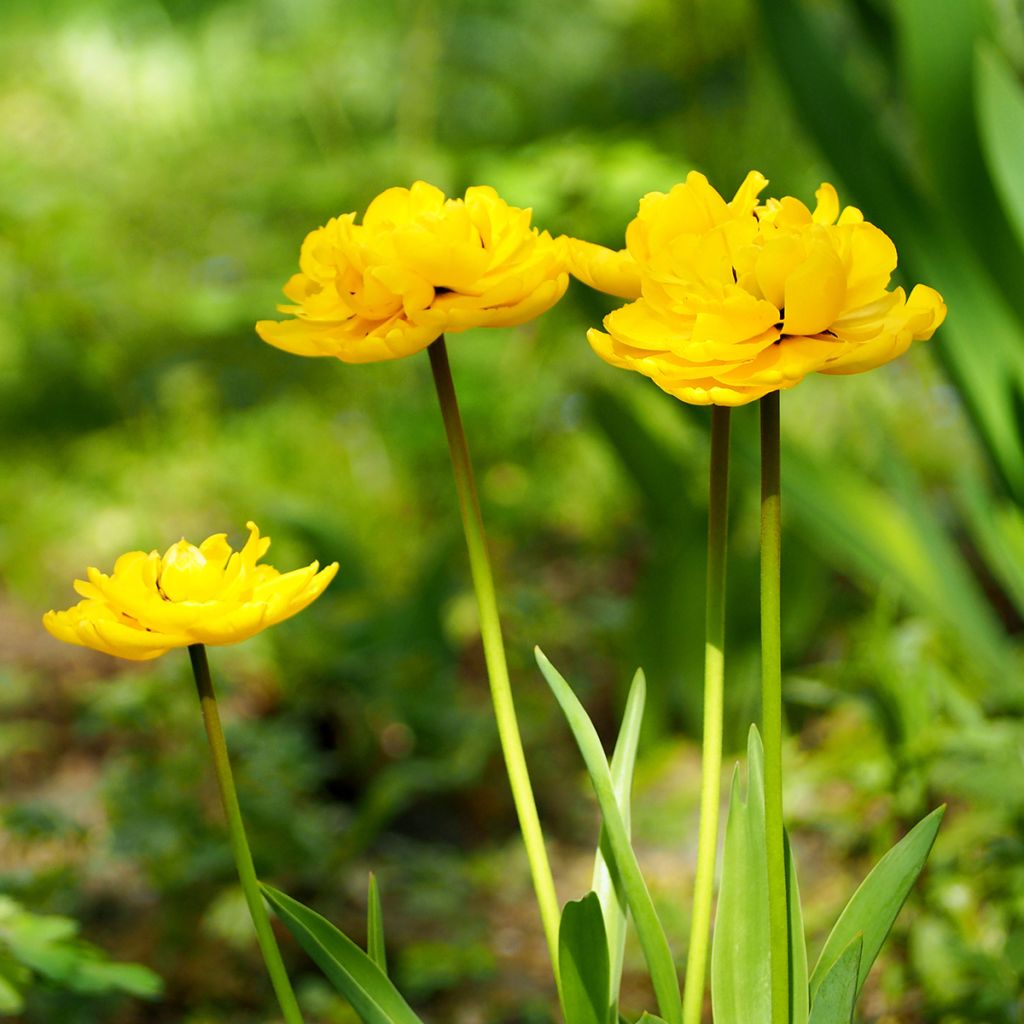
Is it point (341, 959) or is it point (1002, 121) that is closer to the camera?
point (341, 959)

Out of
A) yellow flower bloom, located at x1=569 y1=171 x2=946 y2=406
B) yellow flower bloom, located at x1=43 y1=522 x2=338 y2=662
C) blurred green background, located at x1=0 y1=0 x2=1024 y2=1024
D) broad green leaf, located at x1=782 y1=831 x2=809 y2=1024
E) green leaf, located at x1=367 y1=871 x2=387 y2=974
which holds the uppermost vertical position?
yellow flower bloom, located at x1=569 y1=171 x2=946 y2=406

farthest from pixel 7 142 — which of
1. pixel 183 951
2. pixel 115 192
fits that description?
pixel 183 951

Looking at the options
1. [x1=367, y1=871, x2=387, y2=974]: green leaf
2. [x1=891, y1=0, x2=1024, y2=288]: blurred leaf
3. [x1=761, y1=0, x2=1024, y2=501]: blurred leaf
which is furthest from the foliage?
[x1=891, y1=0, x2=1024, y2=288]: blurred leaf

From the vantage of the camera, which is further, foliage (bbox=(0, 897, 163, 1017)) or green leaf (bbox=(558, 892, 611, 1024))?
foliage (bbox=(0, 897, 163, 1017))

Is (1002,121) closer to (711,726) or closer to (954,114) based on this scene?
(954,114)

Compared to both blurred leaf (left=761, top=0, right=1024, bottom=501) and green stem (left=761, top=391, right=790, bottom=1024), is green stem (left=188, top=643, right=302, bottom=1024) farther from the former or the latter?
blurred leaf (left=761, top=0, right=1024, bottom=501)

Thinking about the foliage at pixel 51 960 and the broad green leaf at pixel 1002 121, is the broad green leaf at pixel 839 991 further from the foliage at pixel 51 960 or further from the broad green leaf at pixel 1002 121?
the broad green leaf at pixel 1002 121

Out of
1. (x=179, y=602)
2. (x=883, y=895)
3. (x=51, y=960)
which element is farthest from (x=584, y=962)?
(x=51, y=960)

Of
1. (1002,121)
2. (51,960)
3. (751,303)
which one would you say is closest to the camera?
(751,303)
